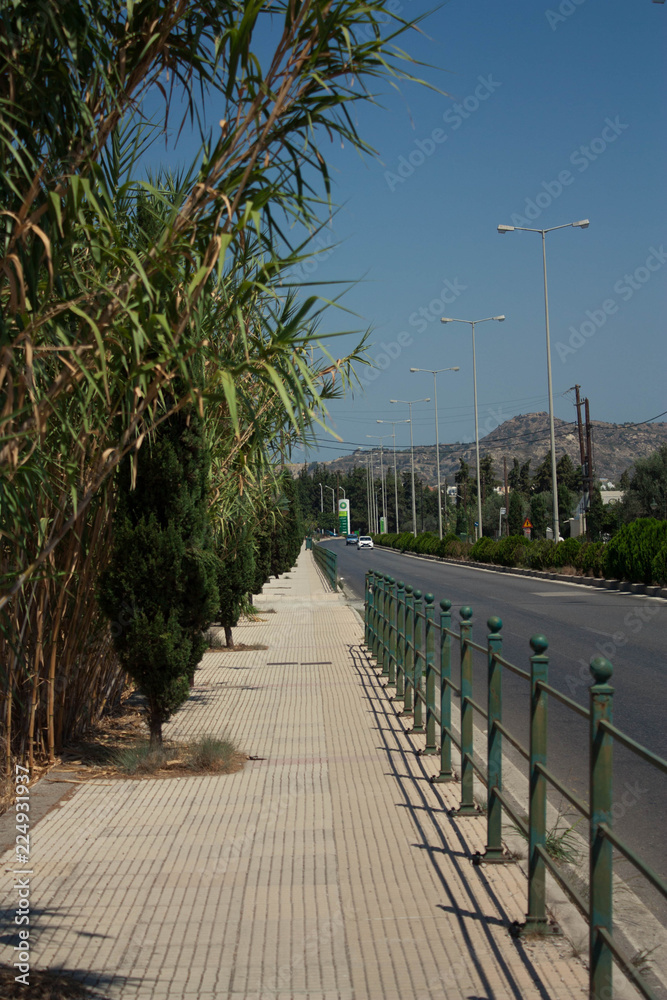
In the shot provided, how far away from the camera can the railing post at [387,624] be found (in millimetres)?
10945

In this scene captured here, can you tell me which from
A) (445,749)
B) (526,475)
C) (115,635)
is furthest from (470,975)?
(526,475)

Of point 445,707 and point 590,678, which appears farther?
point 590,678

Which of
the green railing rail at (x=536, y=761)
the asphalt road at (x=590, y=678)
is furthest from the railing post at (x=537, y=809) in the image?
the asphalt road at (x=590, y=678)

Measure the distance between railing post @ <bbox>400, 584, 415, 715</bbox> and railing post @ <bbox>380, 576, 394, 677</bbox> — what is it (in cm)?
141

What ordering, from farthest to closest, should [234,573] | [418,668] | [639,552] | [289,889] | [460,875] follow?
1. [639,552]
2. [234,573]
3. [418,668]
4. [460,875]
5. [289,889]

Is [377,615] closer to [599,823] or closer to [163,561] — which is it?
[163,561]

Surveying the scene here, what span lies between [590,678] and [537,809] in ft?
23.3

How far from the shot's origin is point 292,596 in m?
28.2

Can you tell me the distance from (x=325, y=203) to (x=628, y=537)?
929 inches

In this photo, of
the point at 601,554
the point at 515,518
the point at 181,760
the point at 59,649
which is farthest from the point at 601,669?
the point at 515,518

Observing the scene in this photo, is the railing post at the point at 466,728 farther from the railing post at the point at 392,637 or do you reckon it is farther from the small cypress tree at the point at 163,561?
the railing post at the point at 392,637

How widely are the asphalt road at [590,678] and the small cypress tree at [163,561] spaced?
297cm

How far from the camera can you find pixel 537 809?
4.08 m

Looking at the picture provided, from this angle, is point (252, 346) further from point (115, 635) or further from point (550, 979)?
point (550, 979)
